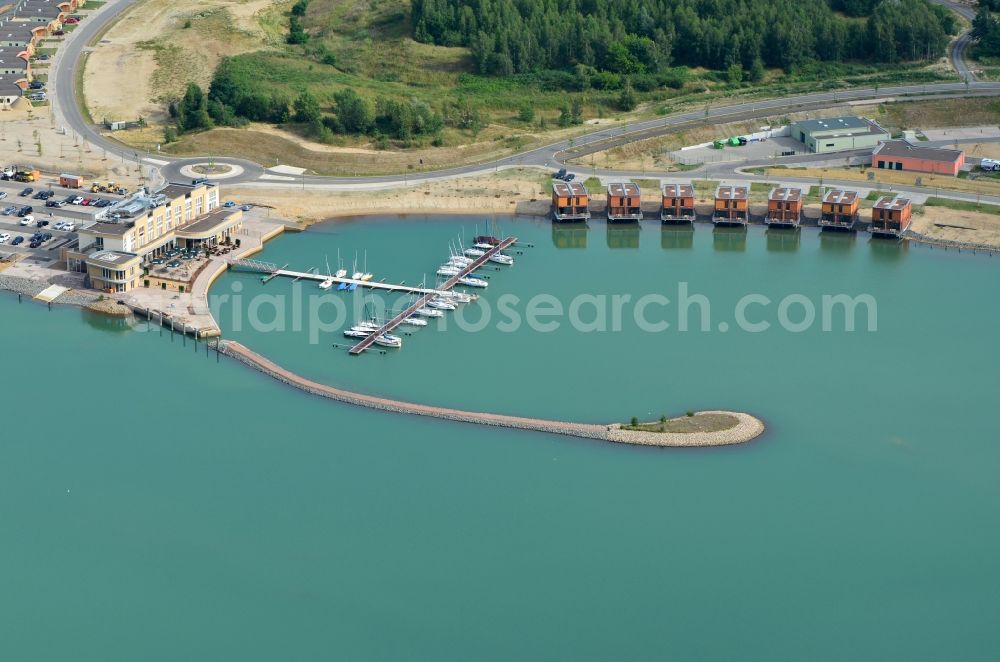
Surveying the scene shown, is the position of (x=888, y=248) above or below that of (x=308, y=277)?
above

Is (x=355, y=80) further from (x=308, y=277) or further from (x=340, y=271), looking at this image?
(x=308, y=277)

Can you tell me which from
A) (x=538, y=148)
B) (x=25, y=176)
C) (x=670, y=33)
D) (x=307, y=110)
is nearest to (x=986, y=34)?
(x=670, y=33)

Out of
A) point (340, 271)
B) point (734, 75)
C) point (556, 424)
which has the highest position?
point (734, 75)

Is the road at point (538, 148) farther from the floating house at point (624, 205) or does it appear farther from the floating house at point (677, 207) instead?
the floating house at point (677, 207)

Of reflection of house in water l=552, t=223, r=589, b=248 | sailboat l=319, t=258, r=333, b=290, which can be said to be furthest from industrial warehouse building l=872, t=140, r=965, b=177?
sailboat l=319, t=258, r=333, b=290

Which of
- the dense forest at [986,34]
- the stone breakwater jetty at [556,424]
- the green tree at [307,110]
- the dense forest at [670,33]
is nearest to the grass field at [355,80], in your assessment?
the green tree at [307,110]

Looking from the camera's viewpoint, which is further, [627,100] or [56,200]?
[627,100]
